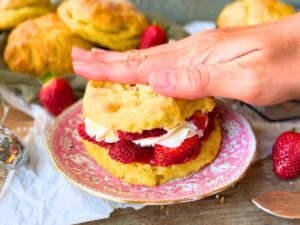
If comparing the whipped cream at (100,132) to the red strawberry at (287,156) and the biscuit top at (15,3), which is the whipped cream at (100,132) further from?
the biscuit top at (15,3)

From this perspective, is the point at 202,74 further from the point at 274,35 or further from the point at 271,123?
the point at 271,123

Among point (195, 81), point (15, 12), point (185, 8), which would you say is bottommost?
point (185, 8)

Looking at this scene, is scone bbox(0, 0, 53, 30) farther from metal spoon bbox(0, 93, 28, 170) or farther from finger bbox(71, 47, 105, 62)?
metal spoon bbox(0, 93, 28, 170)

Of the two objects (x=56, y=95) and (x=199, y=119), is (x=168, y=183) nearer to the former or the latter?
(x=199, y=119)

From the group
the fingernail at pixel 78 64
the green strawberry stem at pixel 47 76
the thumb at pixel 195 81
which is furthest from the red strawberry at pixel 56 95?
the thumb at pixel 195 81

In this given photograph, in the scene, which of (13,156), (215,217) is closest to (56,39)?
(13,156)

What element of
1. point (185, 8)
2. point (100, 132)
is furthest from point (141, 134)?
point (185, 8)
